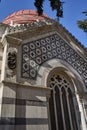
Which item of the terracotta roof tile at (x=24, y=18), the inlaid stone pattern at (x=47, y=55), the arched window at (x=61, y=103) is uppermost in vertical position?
the terracotta roof tile at (x=24, y=18)

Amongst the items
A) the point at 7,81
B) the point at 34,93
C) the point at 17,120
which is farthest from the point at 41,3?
the point at 17,120

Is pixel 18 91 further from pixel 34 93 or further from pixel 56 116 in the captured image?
pixel 56 116

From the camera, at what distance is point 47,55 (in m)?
9.38

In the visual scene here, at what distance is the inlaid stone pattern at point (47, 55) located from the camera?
8195mm

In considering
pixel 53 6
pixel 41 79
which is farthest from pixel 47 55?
pixel 53 6

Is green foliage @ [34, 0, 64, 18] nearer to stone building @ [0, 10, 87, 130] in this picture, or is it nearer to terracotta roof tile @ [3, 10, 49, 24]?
stone building @ [0, 10, 87, 130]

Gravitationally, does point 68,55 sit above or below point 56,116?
above

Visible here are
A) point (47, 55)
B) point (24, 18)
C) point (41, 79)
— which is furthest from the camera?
point (24, 18)

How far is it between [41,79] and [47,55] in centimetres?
181

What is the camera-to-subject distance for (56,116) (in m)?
8.09

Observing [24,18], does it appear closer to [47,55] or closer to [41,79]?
[47,55]

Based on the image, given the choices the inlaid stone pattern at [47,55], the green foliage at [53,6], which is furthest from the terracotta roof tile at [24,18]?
the green foliage at [53,6]

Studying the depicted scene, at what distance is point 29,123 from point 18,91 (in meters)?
1.46

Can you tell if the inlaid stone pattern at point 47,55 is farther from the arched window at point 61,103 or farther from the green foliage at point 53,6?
the green foliage at point 53,6
